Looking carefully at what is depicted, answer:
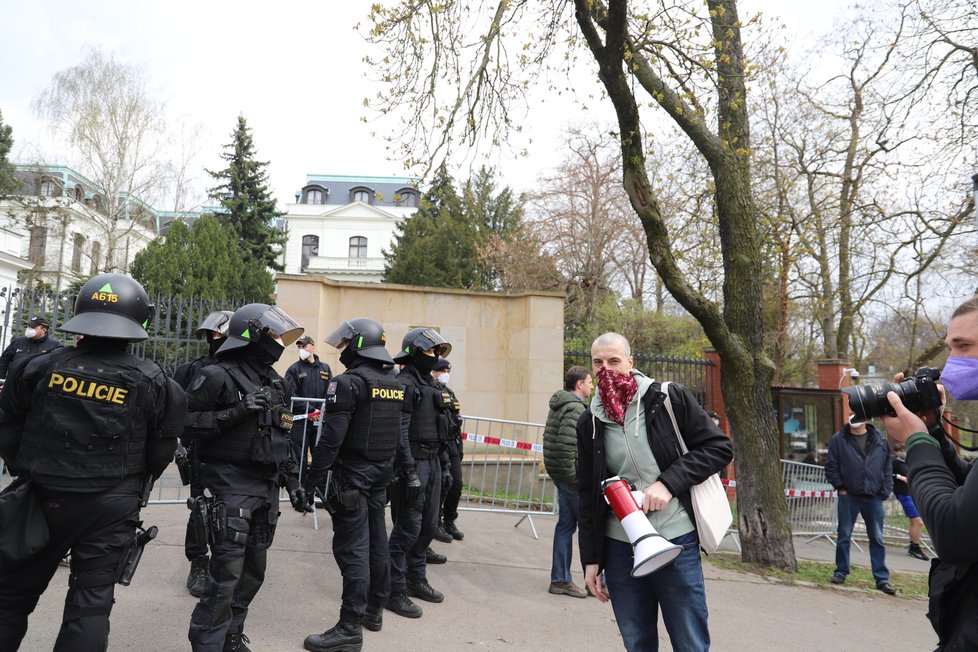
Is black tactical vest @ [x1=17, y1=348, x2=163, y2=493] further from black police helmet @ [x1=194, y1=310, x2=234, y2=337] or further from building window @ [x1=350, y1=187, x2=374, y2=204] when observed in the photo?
building window @ [x1=350, y1=187, x2=374, y2=204]

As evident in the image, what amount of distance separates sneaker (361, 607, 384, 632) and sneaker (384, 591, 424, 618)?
251 mm

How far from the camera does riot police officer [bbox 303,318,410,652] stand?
404 centimetres

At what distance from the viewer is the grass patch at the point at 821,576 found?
6672 millimetres

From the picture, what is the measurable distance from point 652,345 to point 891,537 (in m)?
10.5

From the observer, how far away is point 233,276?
953 inches

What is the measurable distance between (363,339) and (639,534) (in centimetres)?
271

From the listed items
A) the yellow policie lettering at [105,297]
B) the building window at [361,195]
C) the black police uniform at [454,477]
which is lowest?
the black police uniform at [454,477]

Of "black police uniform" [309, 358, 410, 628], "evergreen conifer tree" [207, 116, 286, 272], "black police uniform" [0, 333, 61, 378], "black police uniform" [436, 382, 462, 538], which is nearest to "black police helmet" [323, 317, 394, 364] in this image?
"black police uniform" [309, 358, 410, 628]

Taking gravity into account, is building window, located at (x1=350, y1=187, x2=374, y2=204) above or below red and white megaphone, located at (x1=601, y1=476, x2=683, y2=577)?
above

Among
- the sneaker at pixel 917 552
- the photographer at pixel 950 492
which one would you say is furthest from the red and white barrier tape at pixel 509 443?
the sneaker at pixel 917 552

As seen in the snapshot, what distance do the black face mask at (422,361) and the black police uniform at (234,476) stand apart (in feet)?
5.95

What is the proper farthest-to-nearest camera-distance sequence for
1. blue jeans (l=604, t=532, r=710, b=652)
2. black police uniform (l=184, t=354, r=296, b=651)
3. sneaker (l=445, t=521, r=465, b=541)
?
sneaker (l=445, t=521, r=465, b=541), black police uniform (l=184, t=354, r=296, b=651), blue jeans (l=604, t=532, r=710, b=652)

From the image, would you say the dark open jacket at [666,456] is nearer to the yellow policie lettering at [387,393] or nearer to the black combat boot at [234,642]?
the yellow policie lettering at [387,393]

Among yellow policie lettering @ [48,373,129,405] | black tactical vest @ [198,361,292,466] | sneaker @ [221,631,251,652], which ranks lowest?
sneaker @ [221,631,251,652]
